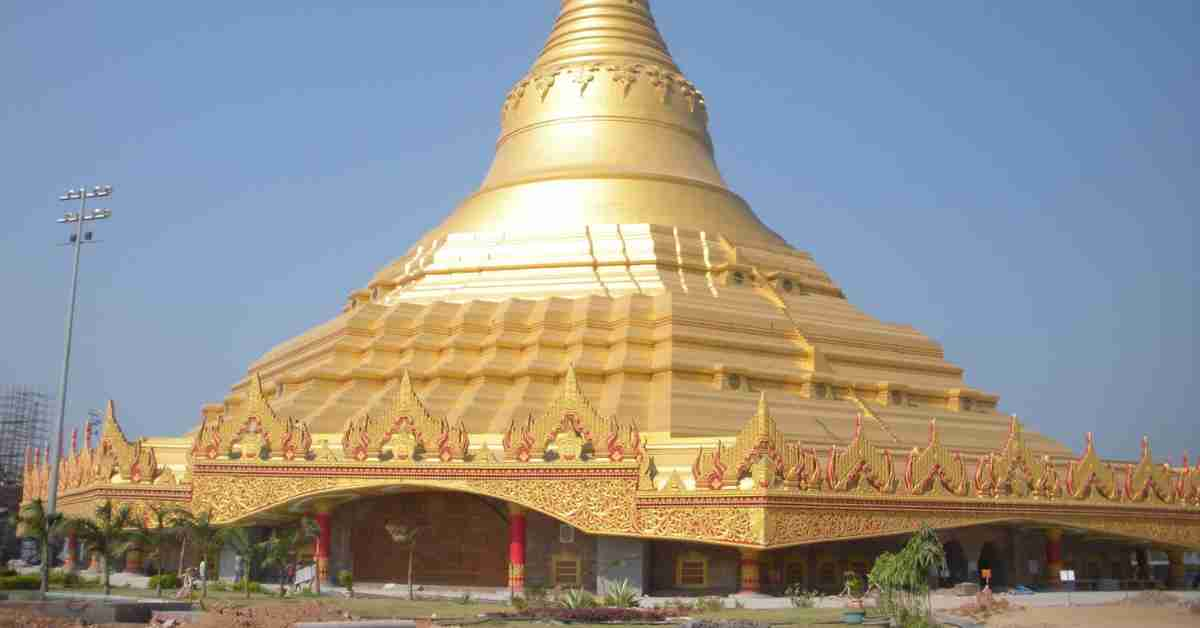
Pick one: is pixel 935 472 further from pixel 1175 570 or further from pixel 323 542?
pixel 323 542

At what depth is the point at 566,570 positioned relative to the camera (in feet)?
79.9

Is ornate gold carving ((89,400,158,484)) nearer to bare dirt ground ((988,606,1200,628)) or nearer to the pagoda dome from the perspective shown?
the pagoda dome

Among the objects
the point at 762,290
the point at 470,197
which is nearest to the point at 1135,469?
the point at 762,290

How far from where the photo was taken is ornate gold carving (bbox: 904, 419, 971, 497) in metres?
24.4

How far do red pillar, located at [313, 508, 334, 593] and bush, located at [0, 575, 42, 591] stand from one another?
467cm

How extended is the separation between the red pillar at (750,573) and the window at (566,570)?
302cm

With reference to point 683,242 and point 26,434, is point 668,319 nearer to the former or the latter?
point 683,242

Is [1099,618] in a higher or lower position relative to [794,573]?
lower

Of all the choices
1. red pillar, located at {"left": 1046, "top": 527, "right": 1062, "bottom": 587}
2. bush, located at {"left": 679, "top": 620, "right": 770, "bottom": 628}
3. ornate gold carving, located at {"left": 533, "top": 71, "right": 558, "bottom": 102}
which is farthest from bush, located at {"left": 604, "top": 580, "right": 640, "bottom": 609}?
ornate gold carving, located at {"left": 533, "top": 71, "right": 558, "bottom": 102}

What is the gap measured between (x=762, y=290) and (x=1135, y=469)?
907 cm

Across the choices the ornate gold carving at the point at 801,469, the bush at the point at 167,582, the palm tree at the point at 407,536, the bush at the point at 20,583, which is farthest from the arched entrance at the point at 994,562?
the bush at the point at 20,583

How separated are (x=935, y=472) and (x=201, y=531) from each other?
12.8 m

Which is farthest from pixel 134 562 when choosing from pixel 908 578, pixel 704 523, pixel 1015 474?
pixel 1015 474

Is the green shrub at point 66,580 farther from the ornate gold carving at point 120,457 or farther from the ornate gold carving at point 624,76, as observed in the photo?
the ornate gold carving at point 624,76
